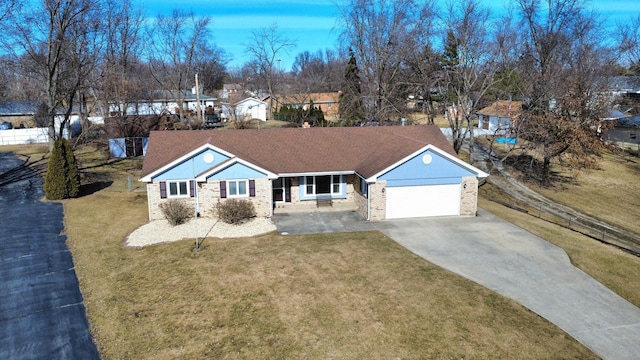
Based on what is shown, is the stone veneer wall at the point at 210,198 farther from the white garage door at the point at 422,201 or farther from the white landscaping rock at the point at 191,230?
the white garage door at the point at 422,201

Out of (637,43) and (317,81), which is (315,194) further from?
(317,81)

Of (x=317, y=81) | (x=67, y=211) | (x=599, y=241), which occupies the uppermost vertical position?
(x=317, y=81)

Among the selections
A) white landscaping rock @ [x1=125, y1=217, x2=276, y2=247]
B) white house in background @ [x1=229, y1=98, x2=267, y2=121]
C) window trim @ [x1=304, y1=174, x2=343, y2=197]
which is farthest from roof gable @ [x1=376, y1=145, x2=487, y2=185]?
white house in background @ [x1=229, y1=98, x2=267, y2=121]

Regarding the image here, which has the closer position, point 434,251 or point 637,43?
point 434,251

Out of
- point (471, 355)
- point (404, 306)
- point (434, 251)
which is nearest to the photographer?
point (471, 355)

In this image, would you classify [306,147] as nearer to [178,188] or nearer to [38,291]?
[178,188]

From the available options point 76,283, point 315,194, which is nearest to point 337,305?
point 76,283

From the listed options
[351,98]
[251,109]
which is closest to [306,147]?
[351,98]

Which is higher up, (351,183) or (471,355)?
(351,183)
